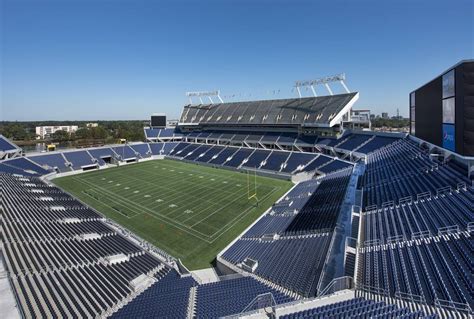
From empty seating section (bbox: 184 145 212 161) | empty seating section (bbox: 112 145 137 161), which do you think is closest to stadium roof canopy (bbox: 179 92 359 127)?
empty seating section (bbox: 184 145 212 161)

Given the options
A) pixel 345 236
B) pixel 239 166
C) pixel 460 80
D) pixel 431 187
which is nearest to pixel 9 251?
pixel 345 236

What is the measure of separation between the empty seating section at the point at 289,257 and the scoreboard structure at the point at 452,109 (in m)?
9.19

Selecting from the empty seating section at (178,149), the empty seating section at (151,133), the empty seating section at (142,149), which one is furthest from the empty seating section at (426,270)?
the empty seating section at (151,133)

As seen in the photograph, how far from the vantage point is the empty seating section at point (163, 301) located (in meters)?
9.84

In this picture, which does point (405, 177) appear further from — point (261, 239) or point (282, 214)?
point (261, 239)

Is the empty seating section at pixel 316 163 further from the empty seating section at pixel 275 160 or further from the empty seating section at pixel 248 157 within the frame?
the empty seating section at pixel 275 160

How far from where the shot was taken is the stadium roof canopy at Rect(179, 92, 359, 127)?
42434mm

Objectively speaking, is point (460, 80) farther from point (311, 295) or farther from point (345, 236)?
point (311, 295)

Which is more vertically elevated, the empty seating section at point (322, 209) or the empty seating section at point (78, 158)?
the empty seating section at point (78, 158)

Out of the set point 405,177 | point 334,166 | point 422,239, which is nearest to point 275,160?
point 334,166

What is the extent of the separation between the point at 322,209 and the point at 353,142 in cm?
2299

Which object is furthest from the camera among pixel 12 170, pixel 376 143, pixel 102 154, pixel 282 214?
pixel 102 154

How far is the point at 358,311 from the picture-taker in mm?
8008

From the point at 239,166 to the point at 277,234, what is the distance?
24.3 metres
